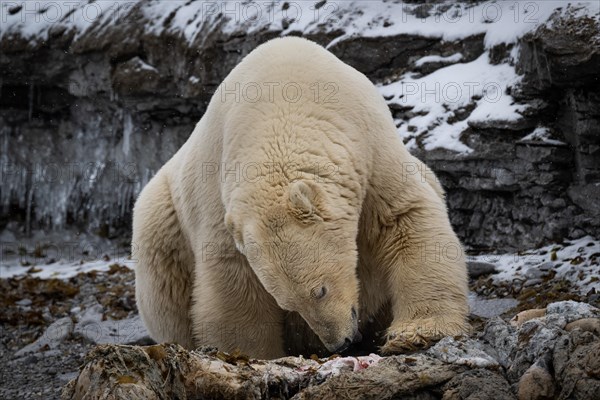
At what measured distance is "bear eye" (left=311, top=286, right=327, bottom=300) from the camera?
4742 mm

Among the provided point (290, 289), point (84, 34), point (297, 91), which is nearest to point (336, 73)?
point (297, 91)

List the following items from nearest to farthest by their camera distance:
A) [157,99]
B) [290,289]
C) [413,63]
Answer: [290,289], [413,63], [157,99]

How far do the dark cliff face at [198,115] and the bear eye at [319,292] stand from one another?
4487 millimetres

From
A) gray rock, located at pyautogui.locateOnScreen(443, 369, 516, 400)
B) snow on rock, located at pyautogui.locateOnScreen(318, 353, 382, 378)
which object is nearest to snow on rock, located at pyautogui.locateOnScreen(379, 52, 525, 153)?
snow on rock, located at pyautogui.locateOnScreen(318, 353, 382, 378)

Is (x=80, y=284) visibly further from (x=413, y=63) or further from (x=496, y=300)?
(x=496, y=300)

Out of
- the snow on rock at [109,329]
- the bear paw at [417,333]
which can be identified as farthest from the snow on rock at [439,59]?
the bear paw at [417,333]

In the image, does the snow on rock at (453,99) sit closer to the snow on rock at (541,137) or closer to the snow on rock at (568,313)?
the snow on rock at (541,137)

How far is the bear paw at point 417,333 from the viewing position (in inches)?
194

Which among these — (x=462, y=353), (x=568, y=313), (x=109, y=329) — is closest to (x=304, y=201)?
(x=462, y=353)

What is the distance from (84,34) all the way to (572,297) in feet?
29.8

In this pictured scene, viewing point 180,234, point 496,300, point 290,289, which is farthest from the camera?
point 496,300

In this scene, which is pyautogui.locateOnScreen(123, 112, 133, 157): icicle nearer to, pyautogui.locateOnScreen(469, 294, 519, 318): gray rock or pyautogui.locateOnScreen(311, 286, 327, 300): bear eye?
pyautogui.locateOnScreen(469, 294, 519, 318): gray rock

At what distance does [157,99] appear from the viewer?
503 inches

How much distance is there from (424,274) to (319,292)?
0.96 m
